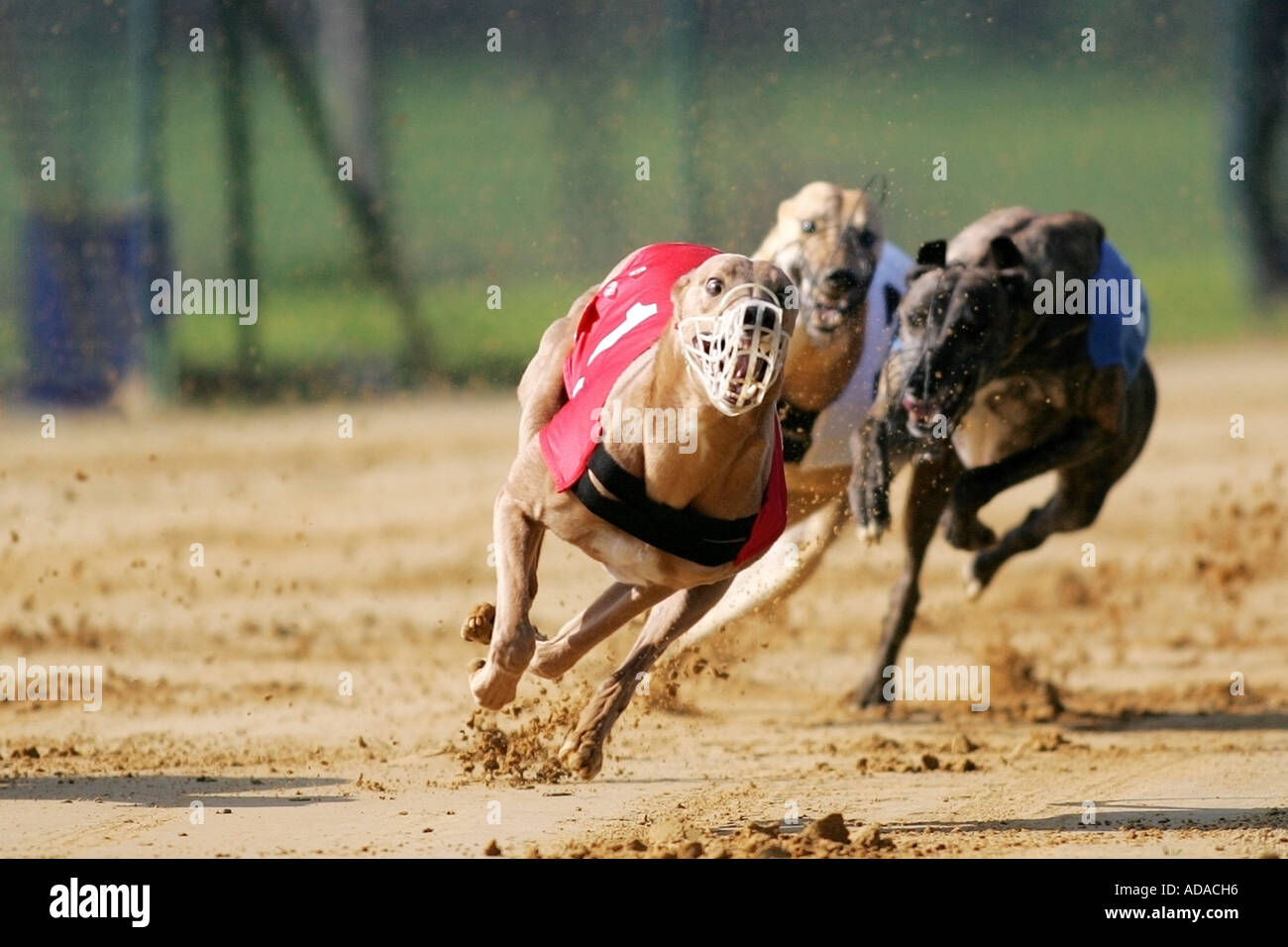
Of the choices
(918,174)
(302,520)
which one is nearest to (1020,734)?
(302,520)

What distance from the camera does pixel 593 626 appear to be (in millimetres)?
3811

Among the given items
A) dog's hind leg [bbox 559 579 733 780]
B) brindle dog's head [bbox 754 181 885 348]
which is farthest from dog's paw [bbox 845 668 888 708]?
dog's hind leg [bbox 559 579 733 780]

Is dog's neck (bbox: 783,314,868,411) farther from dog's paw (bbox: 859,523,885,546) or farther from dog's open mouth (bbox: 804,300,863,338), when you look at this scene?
dog's paw (bbox: 859,523,885,546)

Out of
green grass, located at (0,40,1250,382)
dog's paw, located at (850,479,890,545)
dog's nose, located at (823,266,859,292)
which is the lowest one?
dog's paw, located at (850,479,890,545)

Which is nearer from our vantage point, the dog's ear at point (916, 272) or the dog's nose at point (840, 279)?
the dog's nose at point (840, 279)

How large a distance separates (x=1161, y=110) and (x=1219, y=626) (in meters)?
10.7

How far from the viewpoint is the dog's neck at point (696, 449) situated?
3336mm

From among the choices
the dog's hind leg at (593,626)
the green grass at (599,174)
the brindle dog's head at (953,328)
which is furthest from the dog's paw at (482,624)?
the green grass at (599,174)

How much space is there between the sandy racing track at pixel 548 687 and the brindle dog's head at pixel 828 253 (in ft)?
3.12

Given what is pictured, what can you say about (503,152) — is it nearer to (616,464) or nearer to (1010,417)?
(1010,417)

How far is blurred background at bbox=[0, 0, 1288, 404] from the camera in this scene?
10930 millimetres

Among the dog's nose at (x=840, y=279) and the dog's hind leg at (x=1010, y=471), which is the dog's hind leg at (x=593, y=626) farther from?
the dog's hind leg at (x=1010, y=471)

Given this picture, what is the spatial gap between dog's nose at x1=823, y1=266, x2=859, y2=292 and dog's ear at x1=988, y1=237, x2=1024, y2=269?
1.47 feet

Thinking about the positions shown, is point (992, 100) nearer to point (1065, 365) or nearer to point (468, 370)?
point (468, 370)
